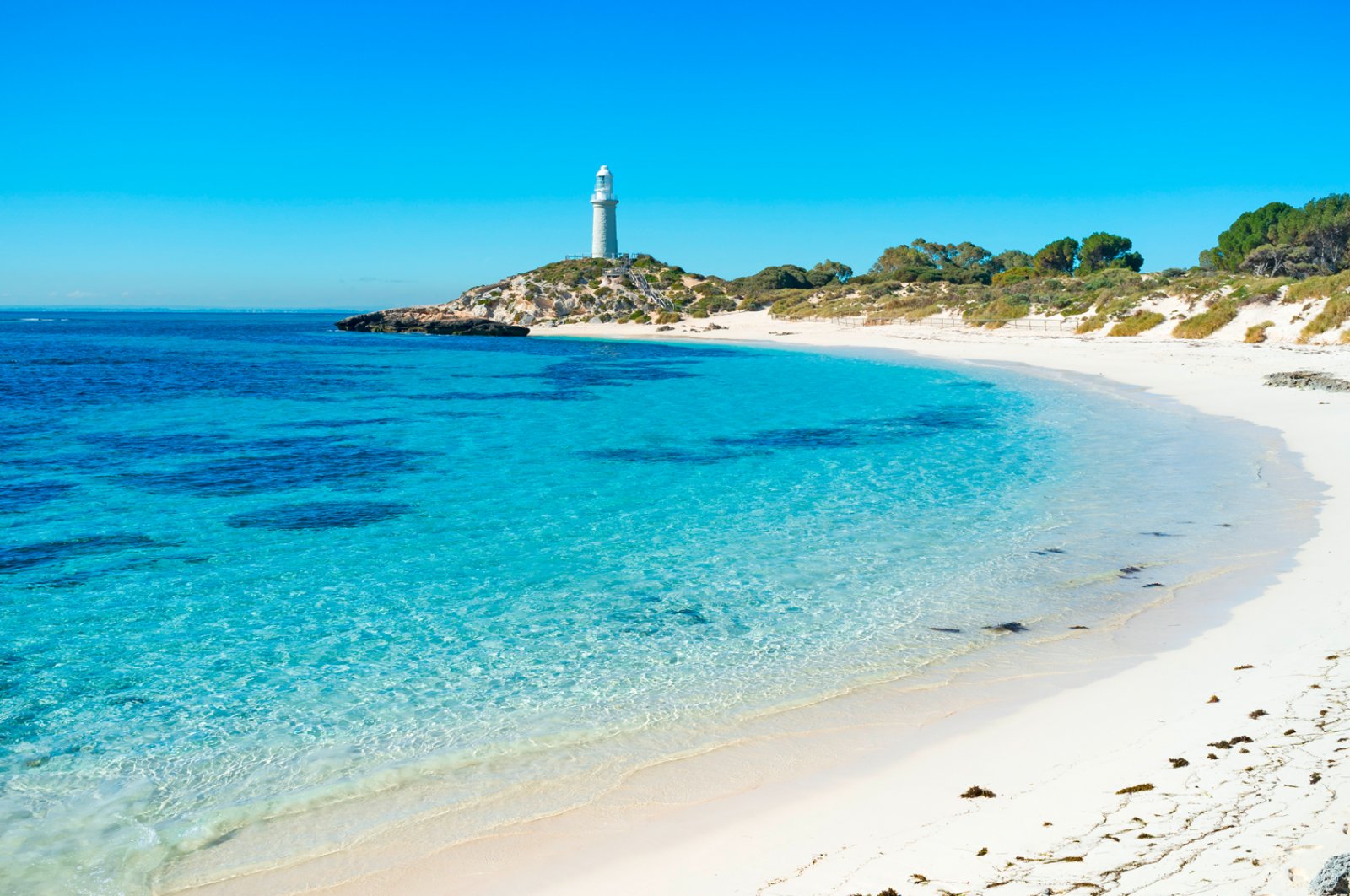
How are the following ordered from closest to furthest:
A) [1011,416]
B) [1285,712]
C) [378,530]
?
1. [1285,712]
2. [378,530]
3. [1011,416]

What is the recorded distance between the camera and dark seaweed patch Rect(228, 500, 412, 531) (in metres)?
14.7

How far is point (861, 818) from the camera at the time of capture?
574 centimetres

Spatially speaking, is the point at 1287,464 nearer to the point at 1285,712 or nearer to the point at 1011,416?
the point at 1011,416

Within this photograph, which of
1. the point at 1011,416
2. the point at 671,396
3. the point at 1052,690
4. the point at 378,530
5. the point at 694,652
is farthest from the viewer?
the point at 671,396

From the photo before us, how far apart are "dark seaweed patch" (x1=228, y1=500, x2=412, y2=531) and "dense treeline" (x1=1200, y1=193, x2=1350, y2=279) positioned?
70254mm

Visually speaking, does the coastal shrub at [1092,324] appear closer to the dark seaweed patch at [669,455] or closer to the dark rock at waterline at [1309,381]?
the dark rock at waterline at [1309,381]

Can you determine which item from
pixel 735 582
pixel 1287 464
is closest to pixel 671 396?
pixel 1287 464

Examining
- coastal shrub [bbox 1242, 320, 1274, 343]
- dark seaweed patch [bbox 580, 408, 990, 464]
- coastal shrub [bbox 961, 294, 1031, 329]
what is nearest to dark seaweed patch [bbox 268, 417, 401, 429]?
dark seaweed patch [bbox 580, 408, 990, 464]

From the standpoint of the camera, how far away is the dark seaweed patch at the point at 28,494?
15.9 meters

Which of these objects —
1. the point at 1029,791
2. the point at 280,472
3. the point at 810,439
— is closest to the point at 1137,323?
the point at 810,439

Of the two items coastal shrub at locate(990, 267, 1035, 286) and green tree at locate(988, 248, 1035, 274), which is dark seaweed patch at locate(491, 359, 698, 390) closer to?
coastal shrub at locate(990, 267, 1035, 286)

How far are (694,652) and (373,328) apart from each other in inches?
4150

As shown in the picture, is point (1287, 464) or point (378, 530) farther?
point (1287, 464)

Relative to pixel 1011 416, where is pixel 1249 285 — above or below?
above
